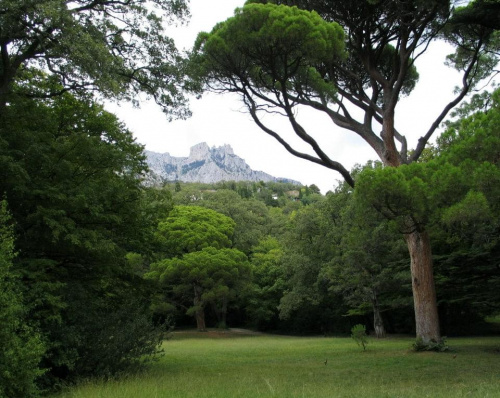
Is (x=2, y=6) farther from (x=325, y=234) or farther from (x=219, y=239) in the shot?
(x=219, y=239)

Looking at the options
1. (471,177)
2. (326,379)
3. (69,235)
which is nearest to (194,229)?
(326,379)

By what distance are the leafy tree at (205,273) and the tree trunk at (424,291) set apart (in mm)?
16997

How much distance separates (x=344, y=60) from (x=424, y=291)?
6.50 m

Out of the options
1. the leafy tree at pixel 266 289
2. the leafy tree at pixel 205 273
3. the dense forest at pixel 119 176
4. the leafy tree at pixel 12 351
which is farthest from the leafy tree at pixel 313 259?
the leafy tree at pixel 12 351

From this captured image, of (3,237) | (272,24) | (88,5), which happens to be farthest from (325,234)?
(3,237)

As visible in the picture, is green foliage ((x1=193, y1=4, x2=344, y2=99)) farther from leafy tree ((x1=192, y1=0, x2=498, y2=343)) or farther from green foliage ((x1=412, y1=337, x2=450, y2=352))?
green foliage ((x1=412, y1=337, x2=450, y2=352))

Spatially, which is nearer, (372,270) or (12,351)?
(12,351)

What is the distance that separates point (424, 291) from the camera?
11.5m

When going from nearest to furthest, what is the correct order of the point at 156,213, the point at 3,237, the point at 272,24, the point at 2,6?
the point at 3,237, the point at 2,6, the point at 272,24, the point at 156,213

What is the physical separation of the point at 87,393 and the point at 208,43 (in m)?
7.89

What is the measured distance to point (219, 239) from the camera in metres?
30.4

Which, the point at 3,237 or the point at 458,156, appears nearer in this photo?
the point at 3,237

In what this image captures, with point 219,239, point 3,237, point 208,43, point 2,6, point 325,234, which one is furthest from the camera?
point 219,239

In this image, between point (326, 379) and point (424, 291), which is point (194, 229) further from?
point (326, 379)
